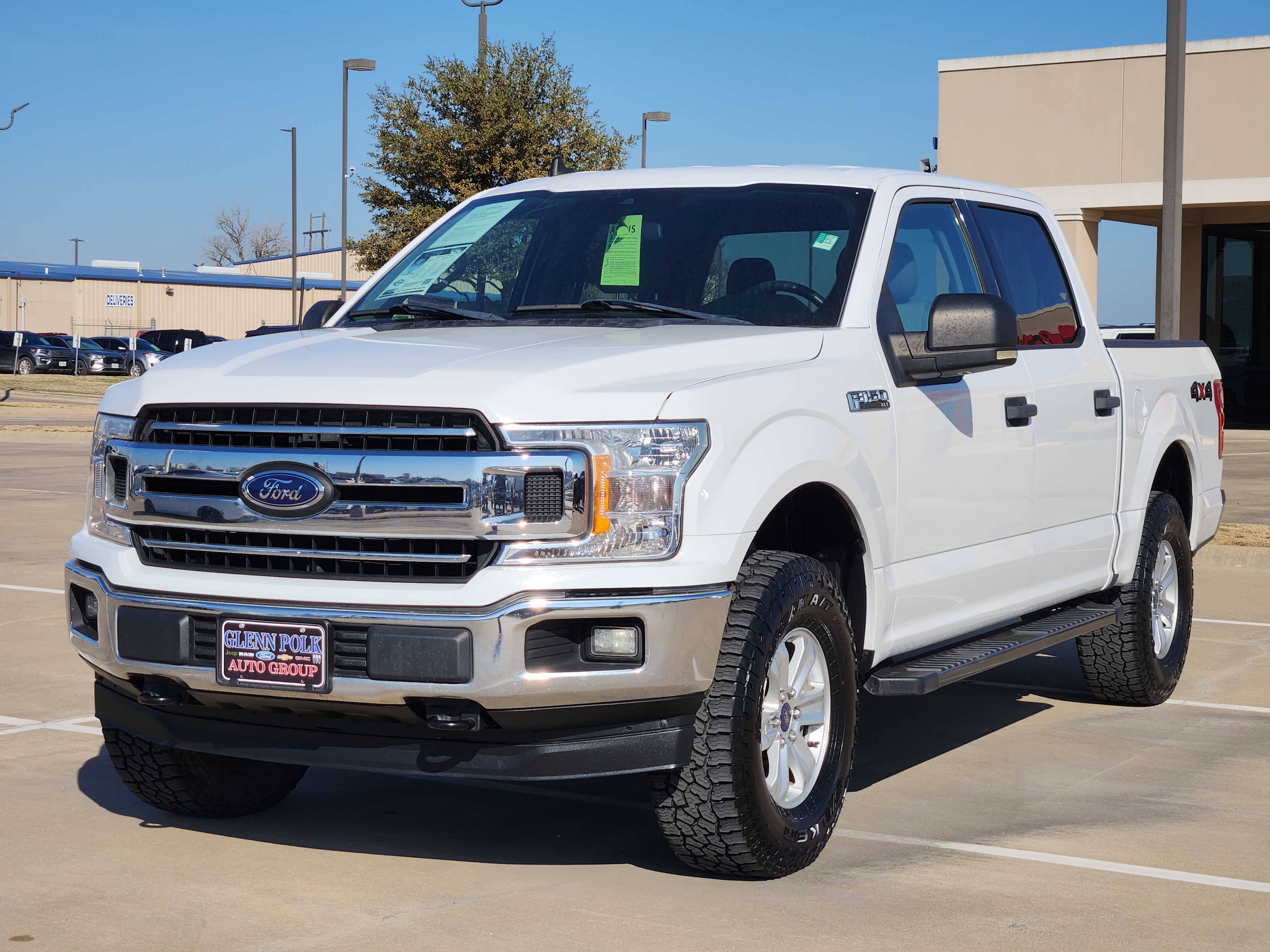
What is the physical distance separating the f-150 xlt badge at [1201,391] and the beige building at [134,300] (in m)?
61.2

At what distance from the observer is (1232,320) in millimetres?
30016

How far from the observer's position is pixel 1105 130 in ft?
81.5

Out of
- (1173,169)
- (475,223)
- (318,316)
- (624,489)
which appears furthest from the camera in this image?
(1173,169)

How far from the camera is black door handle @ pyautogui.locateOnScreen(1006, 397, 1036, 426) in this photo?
19.1 ft

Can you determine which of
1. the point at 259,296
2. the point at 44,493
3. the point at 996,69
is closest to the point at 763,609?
the point at 44,493

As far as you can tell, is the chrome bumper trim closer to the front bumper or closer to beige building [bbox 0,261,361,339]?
the front bumper

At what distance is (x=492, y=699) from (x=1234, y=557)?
9069 mm

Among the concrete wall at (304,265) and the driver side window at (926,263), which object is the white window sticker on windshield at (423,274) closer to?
the driver side window at (926,263)

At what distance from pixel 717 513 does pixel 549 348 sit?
2.34 feet

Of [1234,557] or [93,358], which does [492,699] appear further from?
[93,358]

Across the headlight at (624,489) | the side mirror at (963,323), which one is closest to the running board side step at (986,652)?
the side mirror at (963,323)

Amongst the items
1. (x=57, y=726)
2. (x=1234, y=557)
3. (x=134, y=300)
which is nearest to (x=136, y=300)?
(x=134, y=300)

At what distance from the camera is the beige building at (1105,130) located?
78.9ft

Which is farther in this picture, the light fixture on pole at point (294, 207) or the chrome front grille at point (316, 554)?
the light fixture on pole at point (294, 207)
